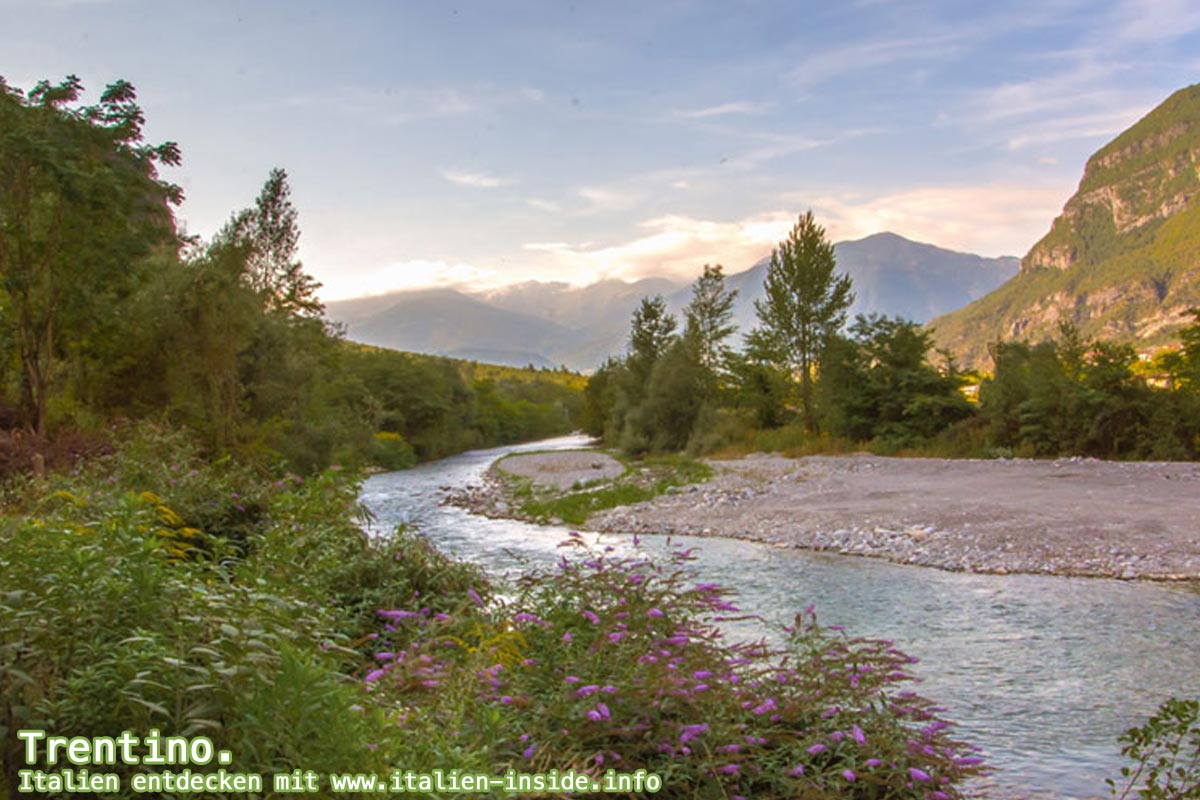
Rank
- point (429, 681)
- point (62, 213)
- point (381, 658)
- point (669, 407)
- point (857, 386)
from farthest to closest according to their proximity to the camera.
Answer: point (669, 407) < point (857, 386) < point (62, 213) < point (381, 658) < point (429, 681)

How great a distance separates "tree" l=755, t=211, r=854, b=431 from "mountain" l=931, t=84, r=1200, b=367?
271 ft

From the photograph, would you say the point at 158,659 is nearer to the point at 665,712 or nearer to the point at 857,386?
the point at 665,712

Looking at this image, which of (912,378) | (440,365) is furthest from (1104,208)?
(912,378)

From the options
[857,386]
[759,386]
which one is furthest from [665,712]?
[759,386]

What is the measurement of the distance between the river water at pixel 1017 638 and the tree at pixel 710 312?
31.1m

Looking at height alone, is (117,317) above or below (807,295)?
below

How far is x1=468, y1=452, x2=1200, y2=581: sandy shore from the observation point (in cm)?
1154

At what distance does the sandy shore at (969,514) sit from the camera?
37.9 feet

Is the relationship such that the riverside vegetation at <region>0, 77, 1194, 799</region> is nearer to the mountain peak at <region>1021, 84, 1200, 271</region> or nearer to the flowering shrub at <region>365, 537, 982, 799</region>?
the flowering shrub at <region>365, 537, 982, 799</region>

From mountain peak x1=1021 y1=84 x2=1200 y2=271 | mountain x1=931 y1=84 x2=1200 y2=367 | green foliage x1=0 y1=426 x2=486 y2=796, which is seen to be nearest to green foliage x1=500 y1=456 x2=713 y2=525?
green foliage x1=0 y1=426 x2=486 y2=796

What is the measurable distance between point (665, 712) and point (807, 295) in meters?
32.6

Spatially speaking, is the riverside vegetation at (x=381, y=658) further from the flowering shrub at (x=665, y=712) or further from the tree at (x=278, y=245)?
the tree at (x=278, y=245)

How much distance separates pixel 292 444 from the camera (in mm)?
22641

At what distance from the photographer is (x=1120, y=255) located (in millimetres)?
131625
